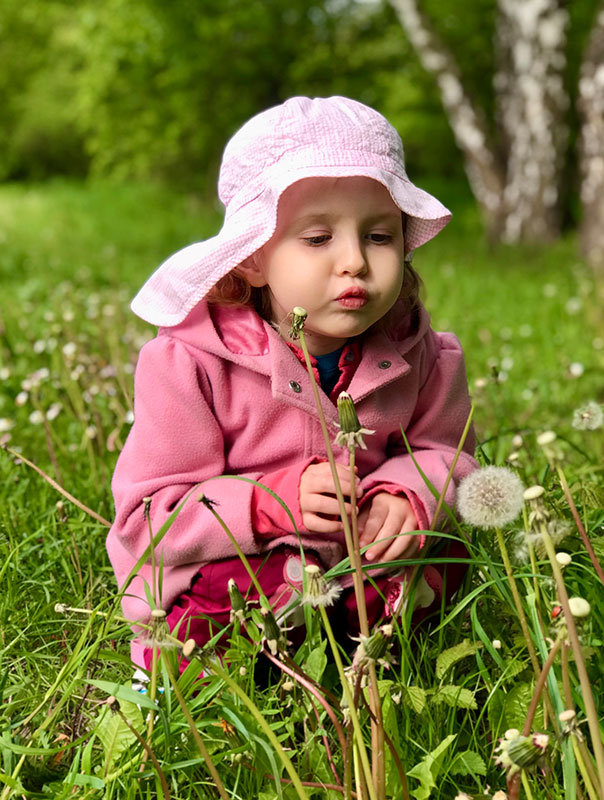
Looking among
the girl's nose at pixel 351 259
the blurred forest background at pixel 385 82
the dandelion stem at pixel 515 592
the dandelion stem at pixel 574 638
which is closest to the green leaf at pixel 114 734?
the dandelion stem at pixel 515 592

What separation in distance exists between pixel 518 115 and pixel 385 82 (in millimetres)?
8902

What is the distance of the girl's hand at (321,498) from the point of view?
185 centimetres

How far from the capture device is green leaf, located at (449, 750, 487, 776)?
159 cm

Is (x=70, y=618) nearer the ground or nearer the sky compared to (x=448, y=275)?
nearer the sky

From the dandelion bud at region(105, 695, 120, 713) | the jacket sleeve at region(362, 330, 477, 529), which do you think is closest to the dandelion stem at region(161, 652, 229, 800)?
the dandelion bud at region(105, 695, 120, 713)

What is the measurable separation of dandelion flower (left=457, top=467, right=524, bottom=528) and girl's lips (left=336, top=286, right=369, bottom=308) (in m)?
0.52

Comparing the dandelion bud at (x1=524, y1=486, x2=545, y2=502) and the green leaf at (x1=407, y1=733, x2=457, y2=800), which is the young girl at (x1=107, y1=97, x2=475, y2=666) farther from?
the dandelion bud at (x1=524, y1=486, x2=545, y2=502)

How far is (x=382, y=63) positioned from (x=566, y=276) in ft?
39.1

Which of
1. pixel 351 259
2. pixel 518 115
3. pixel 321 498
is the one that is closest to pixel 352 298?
pixel 351 259

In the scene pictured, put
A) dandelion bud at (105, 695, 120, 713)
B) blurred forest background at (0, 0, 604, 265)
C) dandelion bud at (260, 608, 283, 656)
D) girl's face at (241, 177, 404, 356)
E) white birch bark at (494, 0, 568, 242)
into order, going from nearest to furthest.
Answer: dandelion bud at (260, 608, 283, 656)
dandelion bud at (105, 695, 120, 713)
girl's face at (241, 177, 404, 356)
white birch bark at (494, 0, 568, 242)
blurred forest background at (0, 0, 604, 265)

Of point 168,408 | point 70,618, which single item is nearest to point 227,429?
point 168,408

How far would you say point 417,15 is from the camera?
991 centimetres

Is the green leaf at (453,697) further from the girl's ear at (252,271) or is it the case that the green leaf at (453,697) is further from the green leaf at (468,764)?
the girl's ear at (252,271)

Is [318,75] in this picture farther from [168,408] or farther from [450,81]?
[168,408]
